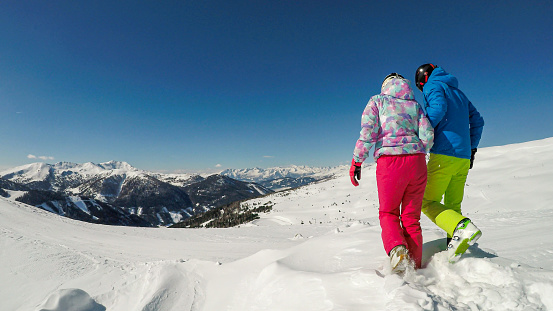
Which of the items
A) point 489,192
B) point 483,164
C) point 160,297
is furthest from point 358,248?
point 483,164

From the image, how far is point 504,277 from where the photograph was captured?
2.05 m

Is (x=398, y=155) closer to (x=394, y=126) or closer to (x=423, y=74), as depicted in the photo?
(x=394, y=126)

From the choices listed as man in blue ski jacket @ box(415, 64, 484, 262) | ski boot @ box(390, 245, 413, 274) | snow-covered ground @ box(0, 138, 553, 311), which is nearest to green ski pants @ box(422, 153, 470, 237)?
man in blue ski jacket @ box(415, 64, 484, 262)

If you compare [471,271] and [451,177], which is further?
Result: [451,177]

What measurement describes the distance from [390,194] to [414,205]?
350 millimetres

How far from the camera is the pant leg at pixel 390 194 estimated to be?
254cm

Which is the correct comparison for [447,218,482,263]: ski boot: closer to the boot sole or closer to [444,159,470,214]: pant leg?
the boot sole

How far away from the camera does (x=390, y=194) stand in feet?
8.62

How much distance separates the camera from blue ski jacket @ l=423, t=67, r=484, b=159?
2.87 metres

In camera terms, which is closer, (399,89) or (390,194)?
(390,194)

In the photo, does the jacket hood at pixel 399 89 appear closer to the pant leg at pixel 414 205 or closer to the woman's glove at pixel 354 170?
the pant leg at pixel 414 205

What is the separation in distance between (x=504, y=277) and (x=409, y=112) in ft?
6.11

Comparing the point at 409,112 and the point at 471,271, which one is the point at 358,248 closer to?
the point at 471,271

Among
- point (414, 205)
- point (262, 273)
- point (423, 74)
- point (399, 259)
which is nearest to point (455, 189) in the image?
point (414, 205)
